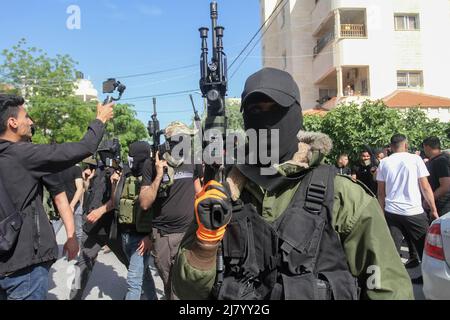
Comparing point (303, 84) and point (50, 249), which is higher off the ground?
point (303, 84)

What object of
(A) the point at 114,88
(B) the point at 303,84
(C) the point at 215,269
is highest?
(B) the point at 303,84

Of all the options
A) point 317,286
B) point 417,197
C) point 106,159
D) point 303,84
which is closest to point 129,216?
point 106,159

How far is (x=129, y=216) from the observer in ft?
12.5

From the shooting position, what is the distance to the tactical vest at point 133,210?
12.1 feet

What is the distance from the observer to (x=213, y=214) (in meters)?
1.37

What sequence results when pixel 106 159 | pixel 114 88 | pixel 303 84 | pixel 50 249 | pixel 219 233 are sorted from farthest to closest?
1. pixel 303 84
2. pixel 106 159
3. pixel 114 88
4. pixel 50 249
5. pixel 219 233

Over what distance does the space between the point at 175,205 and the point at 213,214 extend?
2.29m

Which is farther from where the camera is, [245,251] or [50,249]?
[50,249]

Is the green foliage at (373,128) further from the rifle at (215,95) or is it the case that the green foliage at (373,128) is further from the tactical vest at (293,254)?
the tactical vest at (293,254)

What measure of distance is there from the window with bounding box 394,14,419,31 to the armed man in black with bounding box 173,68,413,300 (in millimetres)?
25081

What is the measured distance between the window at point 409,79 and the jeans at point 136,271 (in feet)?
74.3
